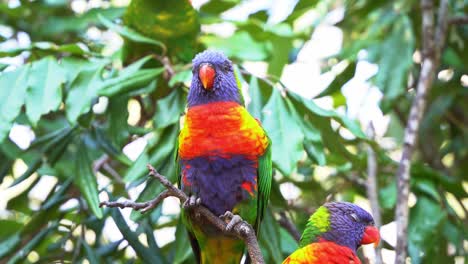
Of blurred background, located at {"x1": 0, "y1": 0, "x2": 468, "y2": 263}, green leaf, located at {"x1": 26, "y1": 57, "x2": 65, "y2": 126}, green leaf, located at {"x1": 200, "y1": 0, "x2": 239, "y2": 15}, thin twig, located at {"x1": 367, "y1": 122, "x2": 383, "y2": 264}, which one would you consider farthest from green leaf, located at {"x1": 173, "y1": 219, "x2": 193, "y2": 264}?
green leaf, located at {"x1": 200, "y1": 0, "x2": 239, "y2": 15}

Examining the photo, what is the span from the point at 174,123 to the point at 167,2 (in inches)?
27.3

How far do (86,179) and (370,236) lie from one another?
1218 millimetres

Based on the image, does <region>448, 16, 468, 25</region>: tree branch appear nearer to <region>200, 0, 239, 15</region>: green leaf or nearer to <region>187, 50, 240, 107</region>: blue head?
<region>200, 0, 239, 15</region>: green leaf

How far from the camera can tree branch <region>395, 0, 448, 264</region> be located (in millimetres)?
3082

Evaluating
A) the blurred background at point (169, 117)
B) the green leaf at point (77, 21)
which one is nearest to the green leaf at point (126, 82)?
the blurred background at point (169, 117)

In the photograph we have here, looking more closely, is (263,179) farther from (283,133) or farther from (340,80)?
(340,80)

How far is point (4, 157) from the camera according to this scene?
139 inches

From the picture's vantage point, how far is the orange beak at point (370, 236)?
2.78 metres

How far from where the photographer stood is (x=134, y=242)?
3168 mm

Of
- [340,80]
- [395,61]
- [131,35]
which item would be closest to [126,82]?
[131,35]

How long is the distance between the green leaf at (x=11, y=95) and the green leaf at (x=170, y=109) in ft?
1.84

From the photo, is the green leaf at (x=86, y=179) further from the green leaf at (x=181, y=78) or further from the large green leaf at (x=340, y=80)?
the large green leaf at (x=340, y=80)

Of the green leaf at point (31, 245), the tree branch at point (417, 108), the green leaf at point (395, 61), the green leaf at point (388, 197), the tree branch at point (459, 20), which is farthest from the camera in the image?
the tree branch at point (459, 20)

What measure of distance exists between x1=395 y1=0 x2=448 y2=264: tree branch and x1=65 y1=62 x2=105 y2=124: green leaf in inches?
55.6
